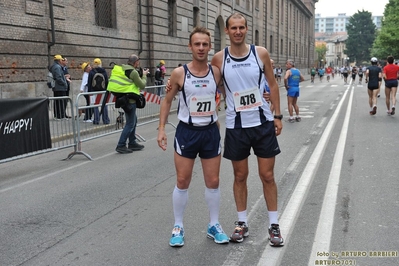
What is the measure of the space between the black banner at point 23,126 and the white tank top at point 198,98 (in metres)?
4.12

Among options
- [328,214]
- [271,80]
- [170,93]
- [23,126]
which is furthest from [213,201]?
[23,126]

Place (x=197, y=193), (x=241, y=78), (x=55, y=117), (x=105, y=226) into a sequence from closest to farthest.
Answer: (x=241, y=78) → (x=105, y=226) → (x=197, y=193) → (x=55, y=117)

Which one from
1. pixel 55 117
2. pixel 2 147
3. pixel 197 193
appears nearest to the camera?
pixel 197 193

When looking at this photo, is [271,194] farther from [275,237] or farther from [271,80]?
[271,80]

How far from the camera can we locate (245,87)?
12.8ft

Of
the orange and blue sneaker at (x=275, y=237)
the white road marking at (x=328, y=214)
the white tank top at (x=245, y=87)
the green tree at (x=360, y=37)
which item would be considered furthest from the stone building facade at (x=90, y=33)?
the green tree at (x=360, y=37)

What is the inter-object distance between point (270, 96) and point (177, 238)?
60.8 inches

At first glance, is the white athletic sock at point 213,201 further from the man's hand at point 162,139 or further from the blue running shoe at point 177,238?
the man's hand at point 162,139

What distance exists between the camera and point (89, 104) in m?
9.65

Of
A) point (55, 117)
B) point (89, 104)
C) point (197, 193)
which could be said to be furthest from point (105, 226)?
point (89, 104)

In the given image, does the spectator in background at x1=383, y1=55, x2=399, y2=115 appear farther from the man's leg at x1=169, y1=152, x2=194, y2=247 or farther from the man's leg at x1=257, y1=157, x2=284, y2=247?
the man's leg at x1=169, y1=152, x2=194, y2=247

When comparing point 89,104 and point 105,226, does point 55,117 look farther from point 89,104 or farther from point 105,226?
point 105,226

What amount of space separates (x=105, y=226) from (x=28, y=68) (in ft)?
38.4

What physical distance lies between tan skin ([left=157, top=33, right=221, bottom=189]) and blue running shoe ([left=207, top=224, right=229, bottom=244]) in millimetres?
392
